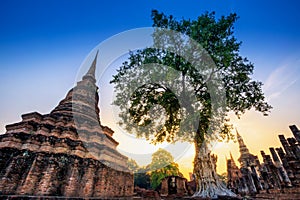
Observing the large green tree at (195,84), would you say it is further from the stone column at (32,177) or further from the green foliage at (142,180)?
the green foliage at (142,180)

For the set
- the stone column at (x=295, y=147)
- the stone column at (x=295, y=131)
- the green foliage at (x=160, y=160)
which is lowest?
the stone column at (x=295, y=147)

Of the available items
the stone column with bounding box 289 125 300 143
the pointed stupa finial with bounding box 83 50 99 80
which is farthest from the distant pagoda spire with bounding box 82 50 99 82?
the stone column with bounding box 289 125 300 143

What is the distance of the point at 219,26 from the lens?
10688 mm

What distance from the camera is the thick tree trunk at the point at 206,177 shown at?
29.7ft

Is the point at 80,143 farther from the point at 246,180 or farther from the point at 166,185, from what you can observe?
the point at 246,180

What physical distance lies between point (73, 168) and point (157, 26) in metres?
12.7

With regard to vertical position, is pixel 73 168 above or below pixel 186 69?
below

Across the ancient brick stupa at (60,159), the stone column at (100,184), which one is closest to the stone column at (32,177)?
the ancient brick stupa at (60,159)

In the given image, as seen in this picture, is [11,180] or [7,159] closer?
[11,180]

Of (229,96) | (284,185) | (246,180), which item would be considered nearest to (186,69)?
(229,96)

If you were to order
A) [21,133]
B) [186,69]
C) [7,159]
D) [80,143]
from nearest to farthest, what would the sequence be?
[186,69] < [7,159] < [21,133] < [80,143]

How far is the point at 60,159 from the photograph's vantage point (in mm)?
12594

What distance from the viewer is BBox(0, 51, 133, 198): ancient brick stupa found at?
453 inches

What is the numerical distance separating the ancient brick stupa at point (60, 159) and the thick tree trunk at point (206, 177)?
800 centimetres
